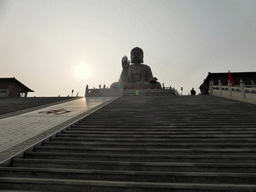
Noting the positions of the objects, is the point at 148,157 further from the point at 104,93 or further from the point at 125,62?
the point at 125,62

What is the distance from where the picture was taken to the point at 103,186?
2.38 meters

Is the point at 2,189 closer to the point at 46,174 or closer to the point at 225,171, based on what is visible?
the point at 46,174

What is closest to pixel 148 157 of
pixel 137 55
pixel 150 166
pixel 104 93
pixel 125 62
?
pixel 150 166

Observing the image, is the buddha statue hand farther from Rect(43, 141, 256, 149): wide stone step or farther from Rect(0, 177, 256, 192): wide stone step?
Rect(0, 177, 256, 192): wide stone step

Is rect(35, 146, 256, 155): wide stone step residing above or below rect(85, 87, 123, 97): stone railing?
below

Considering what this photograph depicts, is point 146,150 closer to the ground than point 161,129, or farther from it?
closer to the ground

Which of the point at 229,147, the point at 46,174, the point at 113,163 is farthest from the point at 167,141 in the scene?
the point at 46,174

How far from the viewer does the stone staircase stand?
2420 mm

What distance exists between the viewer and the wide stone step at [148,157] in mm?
3059

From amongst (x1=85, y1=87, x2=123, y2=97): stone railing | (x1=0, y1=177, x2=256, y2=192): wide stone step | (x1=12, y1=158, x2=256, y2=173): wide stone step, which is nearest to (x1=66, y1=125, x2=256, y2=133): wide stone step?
(x1=12, y1=158, x2=256, y2=173): wide stone step

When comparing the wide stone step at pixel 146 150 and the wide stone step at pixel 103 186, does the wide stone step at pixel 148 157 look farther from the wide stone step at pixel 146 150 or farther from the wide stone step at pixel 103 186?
the wide stone step at pixel 103 186

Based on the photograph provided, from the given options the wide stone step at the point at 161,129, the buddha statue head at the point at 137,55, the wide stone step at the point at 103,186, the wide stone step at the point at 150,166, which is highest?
the buddha statue head at the point at 137,55

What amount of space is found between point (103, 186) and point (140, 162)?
809 mm

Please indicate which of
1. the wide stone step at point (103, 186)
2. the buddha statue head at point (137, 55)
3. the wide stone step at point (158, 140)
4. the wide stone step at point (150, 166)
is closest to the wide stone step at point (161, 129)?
the wide stone step at point (158, 140)
